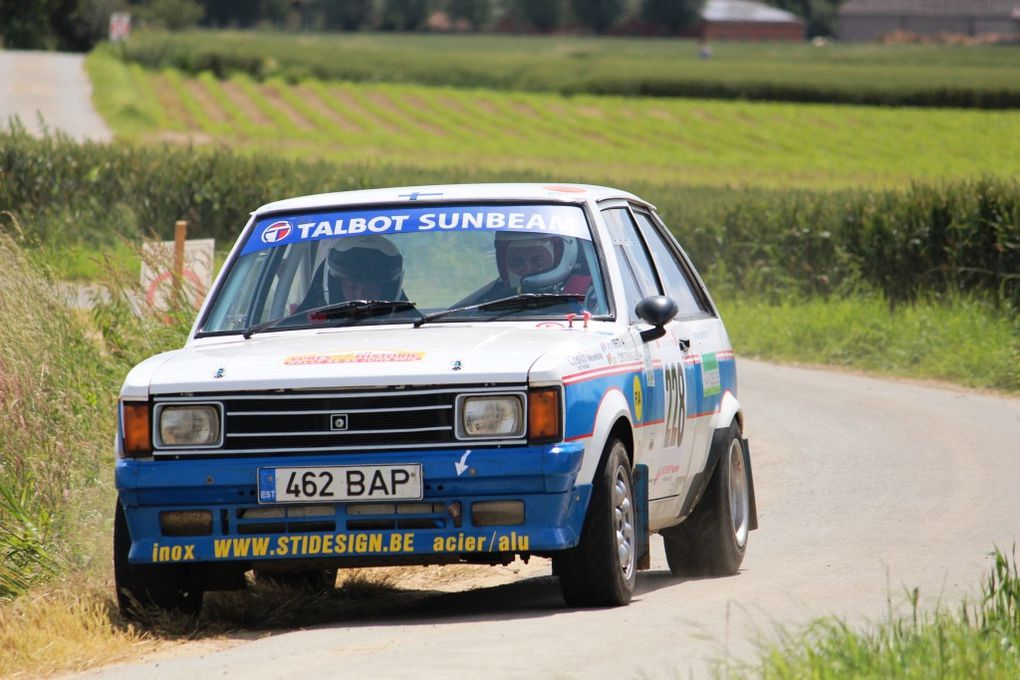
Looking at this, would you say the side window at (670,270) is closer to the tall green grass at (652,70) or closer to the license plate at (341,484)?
the license plate at (341,484)

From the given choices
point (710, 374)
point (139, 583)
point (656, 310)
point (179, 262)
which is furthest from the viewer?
point (179, 262)

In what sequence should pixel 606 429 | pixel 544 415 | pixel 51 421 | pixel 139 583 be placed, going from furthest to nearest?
1. pixel 51 421
2. pixel 139 583
3. pixel 606 429
4. pixel 544 415

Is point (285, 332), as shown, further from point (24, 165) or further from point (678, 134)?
point (678, 134)

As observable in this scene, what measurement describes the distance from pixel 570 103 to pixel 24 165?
52.2 m

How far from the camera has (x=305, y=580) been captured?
26.9ft

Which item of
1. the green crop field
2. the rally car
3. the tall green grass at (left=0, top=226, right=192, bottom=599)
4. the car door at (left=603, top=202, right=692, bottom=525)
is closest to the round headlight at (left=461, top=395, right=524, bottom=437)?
the rally car

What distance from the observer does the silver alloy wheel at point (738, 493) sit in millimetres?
8719

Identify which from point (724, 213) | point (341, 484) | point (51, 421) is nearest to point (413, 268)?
point (341, 484)

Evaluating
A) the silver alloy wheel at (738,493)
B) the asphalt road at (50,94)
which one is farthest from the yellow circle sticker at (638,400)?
the asphalt road at (50,94)

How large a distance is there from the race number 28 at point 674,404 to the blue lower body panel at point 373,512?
4.18 feet

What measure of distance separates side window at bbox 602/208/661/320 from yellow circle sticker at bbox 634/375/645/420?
1.33 ft

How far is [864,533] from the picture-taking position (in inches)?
382

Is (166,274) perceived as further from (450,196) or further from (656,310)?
(656,310)

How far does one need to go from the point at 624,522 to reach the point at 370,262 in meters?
1.65
